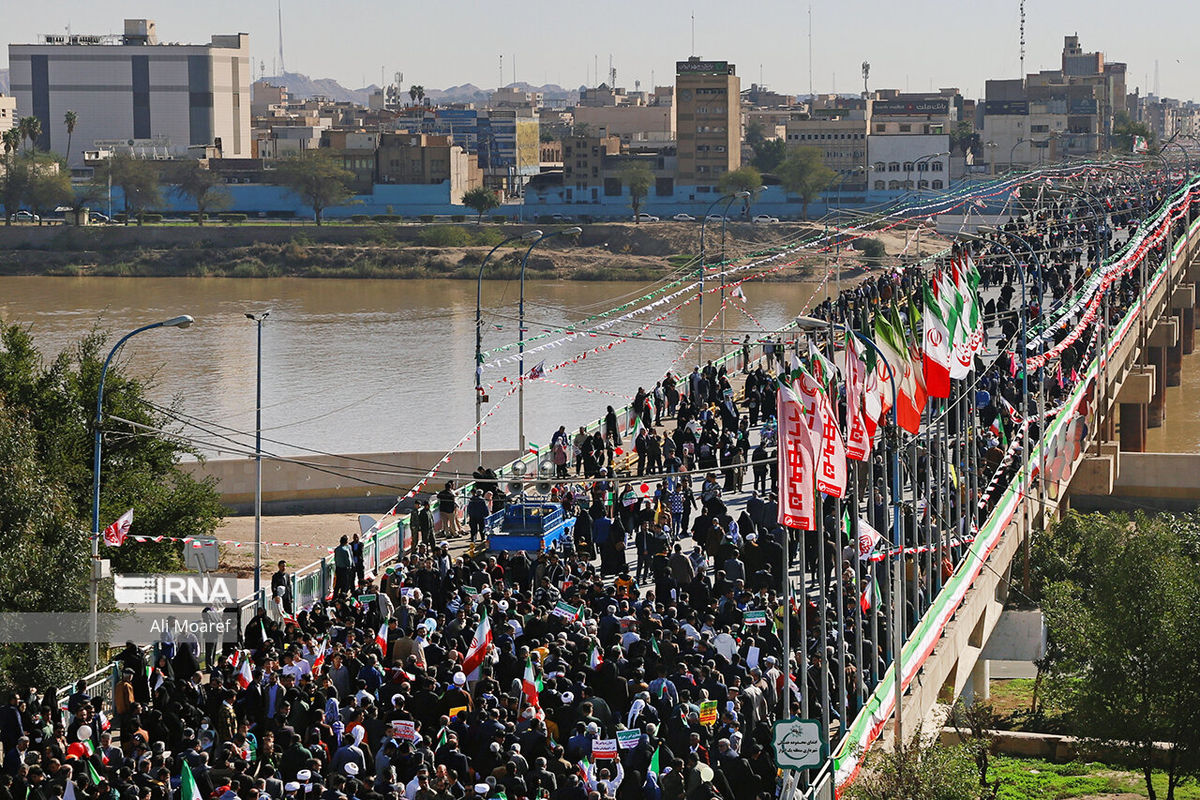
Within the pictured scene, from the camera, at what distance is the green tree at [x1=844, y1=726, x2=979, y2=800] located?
14.0 metres

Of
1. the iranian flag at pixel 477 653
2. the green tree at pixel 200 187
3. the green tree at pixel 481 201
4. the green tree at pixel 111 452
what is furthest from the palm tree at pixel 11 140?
the iranian flag at pixel 477 653

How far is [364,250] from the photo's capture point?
96.2m

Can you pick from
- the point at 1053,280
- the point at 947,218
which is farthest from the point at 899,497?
the point at 947,218

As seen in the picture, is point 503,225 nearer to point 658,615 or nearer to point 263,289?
point 263,289

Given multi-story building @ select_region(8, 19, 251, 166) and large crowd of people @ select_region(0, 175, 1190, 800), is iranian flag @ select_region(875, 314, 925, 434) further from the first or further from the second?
multi-story building @ select_region(8, 19, 251, 166)

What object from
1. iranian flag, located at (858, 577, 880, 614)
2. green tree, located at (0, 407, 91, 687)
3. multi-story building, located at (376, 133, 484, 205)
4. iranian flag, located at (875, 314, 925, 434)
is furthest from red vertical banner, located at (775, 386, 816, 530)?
multi-story building, located at (376, 133, 484, 205)

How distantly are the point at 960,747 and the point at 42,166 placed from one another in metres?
105

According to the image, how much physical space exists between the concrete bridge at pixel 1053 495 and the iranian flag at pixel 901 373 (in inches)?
90.9

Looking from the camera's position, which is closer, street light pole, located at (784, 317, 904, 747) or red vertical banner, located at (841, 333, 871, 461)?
red vertical banner, located at (841, 333, 871, 461)

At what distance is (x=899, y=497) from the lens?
18.6m

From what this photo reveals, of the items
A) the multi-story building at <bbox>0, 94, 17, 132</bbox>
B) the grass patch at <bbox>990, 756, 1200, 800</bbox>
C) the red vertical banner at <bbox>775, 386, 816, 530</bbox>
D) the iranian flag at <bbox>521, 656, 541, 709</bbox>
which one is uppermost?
the multi-story building at <bbox>0, 94, 17, 132</bbox>

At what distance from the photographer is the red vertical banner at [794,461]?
1303 cm

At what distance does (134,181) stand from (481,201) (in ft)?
70.7

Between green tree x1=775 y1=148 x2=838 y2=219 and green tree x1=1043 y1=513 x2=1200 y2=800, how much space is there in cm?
9295
